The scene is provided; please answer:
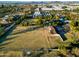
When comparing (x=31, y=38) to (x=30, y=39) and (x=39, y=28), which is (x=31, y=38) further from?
(x=39, y=28)

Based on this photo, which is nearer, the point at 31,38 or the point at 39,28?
the point at 31,38

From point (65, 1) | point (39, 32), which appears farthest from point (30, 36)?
point (65, 1)

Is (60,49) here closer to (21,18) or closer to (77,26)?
(77,26)

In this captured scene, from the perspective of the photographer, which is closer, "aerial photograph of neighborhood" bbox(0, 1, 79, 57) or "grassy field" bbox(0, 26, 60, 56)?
"aerial photograph of neighborhood" bbox(0, 1, 79, 57)

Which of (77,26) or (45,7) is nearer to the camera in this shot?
(77,26)

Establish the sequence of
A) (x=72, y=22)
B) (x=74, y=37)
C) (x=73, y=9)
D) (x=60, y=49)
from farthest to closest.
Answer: (x=73, y=9), (x=72, y=22), (x=74, y=37), (x=60, y=49)

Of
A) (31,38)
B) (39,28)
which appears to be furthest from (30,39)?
(39,28)

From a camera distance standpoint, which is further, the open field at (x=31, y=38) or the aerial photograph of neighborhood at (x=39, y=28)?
the open field at (x=31, y=38)

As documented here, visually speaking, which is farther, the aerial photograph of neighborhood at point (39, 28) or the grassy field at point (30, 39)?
the grassy field at point (30, 39)
